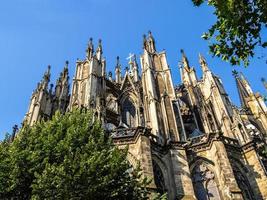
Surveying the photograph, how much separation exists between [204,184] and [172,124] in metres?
4.26

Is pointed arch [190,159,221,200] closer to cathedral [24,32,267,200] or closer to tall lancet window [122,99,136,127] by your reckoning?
cathedral [24,32,267,200]

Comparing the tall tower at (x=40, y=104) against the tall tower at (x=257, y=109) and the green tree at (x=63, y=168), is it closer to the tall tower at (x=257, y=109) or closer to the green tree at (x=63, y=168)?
the green tree at (x=63, y=168)

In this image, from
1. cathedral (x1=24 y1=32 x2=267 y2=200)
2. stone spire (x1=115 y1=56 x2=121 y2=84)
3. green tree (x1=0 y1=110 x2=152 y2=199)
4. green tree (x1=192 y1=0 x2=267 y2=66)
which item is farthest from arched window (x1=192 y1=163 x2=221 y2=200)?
stone spire (x1=115 y1=56 x2=121 y2=84)

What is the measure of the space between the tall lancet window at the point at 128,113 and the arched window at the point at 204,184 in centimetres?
752

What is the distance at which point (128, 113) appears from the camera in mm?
25000

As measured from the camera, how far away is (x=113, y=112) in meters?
23.4

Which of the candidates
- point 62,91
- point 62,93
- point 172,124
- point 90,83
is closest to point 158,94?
point 172,124

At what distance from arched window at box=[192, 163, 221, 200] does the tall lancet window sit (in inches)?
296

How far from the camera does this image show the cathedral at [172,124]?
53.7ft

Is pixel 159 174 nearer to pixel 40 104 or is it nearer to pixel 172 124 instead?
pixel 172 124

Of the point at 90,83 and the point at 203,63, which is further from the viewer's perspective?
the point at 203,63

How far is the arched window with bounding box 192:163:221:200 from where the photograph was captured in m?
16.5

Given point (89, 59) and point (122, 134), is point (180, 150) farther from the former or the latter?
point (89, 59)

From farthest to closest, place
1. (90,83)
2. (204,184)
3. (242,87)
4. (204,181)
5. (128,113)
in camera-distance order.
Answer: (242,87), (128,113), (90,83), (204,181), (204,184)
